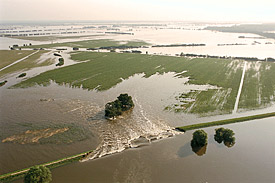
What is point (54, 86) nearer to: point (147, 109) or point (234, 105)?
point (147, 109)

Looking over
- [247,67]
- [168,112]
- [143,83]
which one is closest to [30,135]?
[168,112]

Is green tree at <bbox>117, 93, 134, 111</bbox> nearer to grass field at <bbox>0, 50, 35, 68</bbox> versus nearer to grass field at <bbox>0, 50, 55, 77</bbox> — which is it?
grass field at <bbox>0, 50, 55, 77</bbox>

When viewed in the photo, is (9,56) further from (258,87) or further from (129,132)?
(258,87)

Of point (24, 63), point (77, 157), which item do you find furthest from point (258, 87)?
point (24, 63)

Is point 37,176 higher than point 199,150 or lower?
→ higher

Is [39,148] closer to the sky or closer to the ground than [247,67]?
closer to the ground

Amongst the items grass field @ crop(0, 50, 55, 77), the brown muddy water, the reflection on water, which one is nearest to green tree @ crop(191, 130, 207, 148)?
the reflection on water

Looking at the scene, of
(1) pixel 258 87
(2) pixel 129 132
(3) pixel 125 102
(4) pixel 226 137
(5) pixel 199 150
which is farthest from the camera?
(1) pixel 258 87
